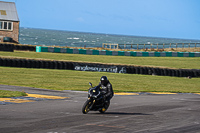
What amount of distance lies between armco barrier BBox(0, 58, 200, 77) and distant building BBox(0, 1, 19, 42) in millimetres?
29574

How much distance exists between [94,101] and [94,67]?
21.7 m

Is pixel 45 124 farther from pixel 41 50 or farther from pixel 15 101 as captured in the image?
pixel 41 50

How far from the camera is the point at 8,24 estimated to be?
207 ft

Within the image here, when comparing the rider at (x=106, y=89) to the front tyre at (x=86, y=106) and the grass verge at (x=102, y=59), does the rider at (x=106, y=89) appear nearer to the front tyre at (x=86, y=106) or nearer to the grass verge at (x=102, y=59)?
the front tyre at (x=86, y=106)

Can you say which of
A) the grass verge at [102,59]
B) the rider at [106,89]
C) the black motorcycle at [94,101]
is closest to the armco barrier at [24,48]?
the grass verge at [102,59]

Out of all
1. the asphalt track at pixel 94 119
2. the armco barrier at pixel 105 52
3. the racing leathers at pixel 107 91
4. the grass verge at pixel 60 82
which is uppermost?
the armco barrier at pixel 105 52

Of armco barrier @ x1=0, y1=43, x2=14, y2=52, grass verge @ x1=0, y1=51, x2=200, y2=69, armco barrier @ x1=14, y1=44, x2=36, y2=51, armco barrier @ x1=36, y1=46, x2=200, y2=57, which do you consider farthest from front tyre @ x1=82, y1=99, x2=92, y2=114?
armco barrier @ x1=14, y1=44, x2=36, y2=51

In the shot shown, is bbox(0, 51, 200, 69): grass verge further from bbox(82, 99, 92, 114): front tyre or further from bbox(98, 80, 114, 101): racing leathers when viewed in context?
bbox(82, 99, 92, 114): front tyre

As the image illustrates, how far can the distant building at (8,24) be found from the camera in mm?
62125

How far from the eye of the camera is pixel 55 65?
33.3 meters

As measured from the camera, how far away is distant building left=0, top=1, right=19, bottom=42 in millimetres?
62125

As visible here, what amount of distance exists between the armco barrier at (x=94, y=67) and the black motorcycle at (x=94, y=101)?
67.1 ft

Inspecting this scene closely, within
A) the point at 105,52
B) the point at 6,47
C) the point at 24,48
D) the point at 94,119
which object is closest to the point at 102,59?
the point at 105,52

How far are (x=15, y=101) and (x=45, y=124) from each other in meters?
5.82
